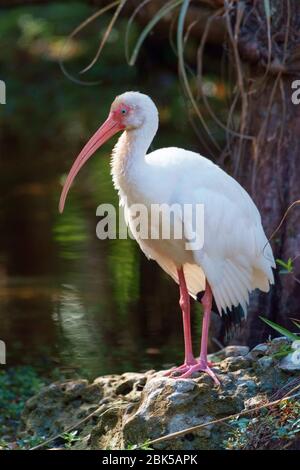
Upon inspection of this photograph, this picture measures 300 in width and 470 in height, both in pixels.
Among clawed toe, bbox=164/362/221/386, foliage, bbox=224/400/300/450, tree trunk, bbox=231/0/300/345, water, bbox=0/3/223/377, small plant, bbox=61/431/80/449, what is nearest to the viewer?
foliage, bbox=224/400/300/450

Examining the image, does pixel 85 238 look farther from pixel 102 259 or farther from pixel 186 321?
pixel 186 321

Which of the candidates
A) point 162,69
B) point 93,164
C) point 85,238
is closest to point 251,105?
point 85,238

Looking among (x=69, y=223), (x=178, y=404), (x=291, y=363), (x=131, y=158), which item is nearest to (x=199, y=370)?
(x=178, y=404)

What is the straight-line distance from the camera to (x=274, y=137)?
25.1 ft

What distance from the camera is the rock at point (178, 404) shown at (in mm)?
5699

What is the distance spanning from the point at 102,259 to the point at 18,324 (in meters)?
1.55

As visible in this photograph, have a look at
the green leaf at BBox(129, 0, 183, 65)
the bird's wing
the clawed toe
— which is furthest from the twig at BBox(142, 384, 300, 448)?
the green leaf at BBox(129, 0, 183, 65)

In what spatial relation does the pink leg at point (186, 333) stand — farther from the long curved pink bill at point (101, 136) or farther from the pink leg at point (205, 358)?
the long curved pink bill at point (101, 136)

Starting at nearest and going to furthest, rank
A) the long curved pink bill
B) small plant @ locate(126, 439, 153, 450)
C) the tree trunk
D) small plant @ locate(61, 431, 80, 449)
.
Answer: small plant @ locate(126, 439, 153, 450) < small plant @ locate(61, 431, 80, 449) < the long curved pink bill < the tree trunk

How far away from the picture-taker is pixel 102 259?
34.3 feet

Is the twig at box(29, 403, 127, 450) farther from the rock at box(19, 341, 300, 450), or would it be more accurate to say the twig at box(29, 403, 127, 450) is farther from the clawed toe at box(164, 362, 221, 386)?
the clawed toe at box(164, 362, 221, 386)

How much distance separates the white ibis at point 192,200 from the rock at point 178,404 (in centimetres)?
22

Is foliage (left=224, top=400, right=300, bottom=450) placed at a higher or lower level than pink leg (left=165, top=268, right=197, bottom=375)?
lower

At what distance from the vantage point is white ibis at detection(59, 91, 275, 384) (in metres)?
6.23
